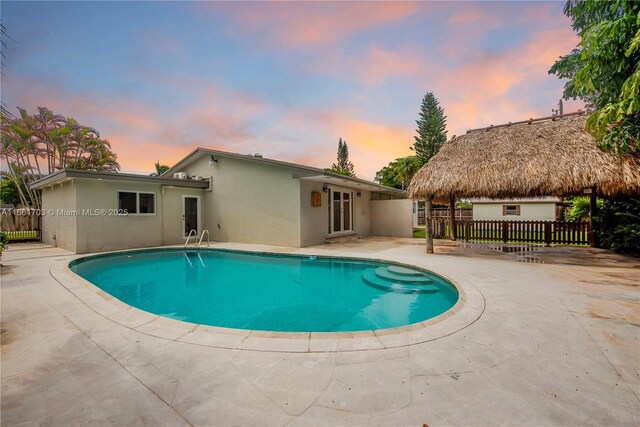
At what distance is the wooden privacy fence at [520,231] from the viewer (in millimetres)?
10500

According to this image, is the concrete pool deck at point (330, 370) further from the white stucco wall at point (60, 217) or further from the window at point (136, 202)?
the window at point (136, 202)

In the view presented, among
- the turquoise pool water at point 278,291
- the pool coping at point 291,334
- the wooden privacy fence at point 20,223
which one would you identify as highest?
the wooden privacy fence at point 20,223

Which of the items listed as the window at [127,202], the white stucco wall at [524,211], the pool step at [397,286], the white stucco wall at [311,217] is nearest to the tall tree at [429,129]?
the white stucco wall at [524,211]

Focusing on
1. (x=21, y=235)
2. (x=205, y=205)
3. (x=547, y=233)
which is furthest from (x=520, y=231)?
(x=21, y=235)

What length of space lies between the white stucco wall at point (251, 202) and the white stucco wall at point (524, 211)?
1896 centimetres

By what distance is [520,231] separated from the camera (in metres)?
11.9

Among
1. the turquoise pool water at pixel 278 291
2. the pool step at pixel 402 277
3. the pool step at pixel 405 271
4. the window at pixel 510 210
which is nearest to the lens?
the turquoise pool water at pixel 278 291

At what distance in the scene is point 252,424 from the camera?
1764 mm

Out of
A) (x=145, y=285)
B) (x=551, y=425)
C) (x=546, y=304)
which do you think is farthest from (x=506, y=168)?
(x=145, y=285)

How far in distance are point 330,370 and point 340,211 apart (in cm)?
1183

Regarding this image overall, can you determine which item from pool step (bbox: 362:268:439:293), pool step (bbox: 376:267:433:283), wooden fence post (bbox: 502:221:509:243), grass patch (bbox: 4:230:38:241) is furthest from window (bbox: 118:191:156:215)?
wooden fence post (bbox: 502:221:509:243)

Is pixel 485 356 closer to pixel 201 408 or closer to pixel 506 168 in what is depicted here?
pixel 201 408

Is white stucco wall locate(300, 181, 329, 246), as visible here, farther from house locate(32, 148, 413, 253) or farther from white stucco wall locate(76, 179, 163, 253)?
white stucco wall locate(76, 179, 163, 253)

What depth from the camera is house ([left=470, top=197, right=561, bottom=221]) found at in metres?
20.9
